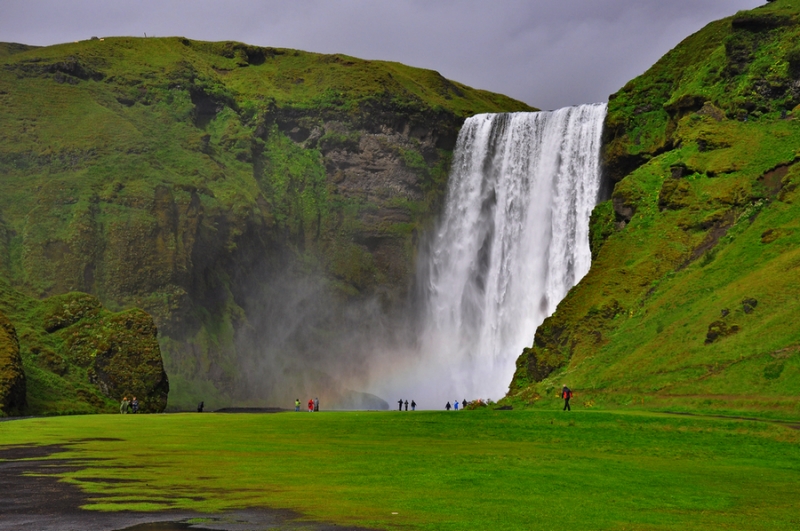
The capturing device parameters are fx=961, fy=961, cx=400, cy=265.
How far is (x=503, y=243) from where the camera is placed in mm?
116438

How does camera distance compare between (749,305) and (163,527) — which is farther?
(749,305)

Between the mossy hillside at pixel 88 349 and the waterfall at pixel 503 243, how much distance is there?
39.8m

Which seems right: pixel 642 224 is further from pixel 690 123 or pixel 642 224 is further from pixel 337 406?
pixel 337 406

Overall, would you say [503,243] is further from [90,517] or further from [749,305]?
[90,517]

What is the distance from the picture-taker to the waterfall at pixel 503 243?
10462 centimetres

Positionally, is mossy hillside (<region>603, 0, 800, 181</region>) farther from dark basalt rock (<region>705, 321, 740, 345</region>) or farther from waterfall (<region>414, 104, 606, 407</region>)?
dark basalt rock (<region>705, 321, 740, 345</region>)

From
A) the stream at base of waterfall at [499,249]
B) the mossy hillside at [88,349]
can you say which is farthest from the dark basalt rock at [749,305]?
the mossy hillside at [88,349]

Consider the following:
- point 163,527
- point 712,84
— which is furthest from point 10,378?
point 712,84

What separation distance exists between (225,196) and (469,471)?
4627 inches

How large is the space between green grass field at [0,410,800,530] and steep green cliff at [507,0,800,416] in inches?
558

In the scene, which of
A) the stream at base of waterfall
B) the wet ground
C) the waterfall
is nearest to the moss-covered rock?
the wet ground

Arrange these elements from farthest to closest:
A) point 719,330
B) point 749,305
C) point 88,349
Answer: point 88,349 < point 749,305 < point 719,330

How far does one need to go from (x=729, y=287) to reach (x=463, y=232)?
66627mm

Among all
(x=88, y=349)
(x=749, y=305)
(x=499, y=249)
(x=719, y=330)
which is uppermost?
(x=499, y=249)
